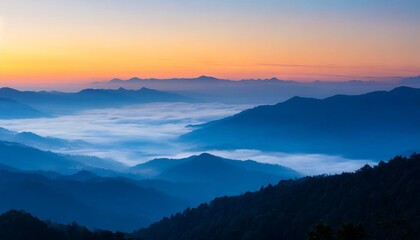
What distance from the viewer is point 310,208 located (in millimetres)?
64250

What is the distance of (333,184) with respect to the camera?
6975 cm

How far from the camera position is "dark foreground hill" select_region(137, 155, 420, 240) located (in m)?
55.7

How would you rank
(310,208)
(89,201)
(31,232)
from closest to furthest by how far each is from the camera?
(31,232) → (310,208) → (89,201)

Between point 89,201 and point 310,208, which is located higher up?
point 310,208

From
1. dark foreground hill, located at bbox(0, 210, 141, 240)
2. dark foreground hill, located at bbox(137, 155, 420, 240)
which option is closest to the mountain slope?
dark foreground hill, located at bbox(137, 155, 420, 240)

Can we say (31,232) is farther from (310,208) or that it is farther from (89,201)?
(89,201)

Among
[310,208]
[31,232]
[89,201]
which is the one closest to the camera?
[31,232]

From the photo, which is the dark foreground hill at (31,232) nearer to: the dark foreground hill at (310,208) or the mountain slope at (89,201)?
the dark foreground hill at (310,208)

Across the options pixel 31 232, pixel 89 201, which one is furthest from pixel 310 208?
pixel 89 201

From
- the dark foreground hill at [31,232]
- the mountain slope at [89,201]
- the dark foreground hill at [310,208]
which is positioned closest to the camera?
Result: the dark foreground hill at [31,232]

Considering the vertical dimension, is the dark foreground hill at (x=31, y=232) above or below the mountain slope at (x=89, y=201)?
above

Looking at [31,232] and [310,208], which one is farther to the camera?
[310,208]

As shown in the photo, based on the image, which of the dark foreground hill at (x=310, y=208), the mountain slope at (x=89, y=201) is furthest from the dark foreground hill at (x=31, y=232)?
the mountain slope at (x=89, y=201)

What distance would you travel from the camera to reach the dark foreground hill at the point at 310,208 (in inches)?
2194
